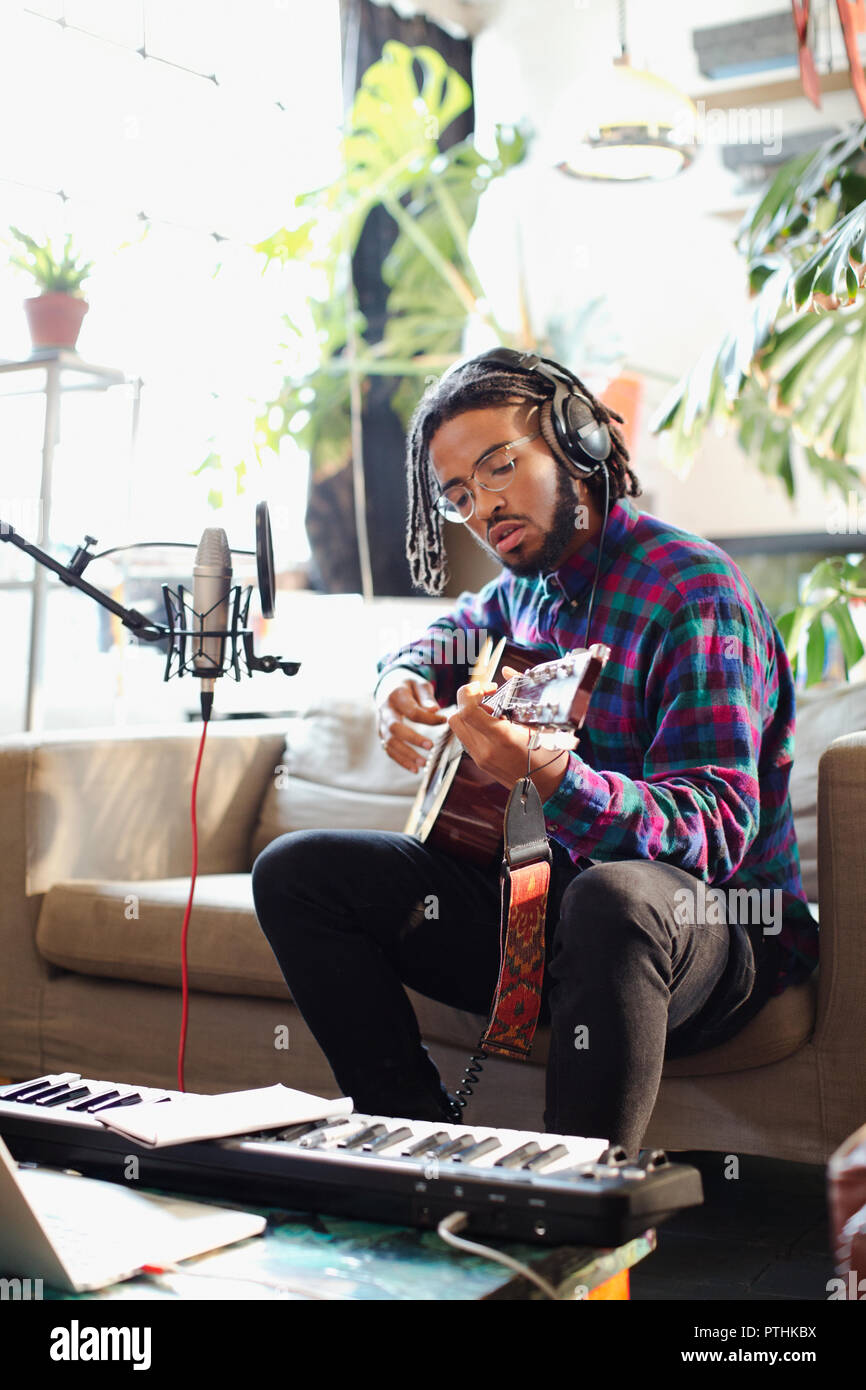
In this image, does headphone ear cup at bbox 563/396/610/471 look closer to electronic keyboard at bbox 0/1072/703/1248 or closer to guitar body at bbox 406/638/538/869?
guitar body at bbox 406/638/538/869

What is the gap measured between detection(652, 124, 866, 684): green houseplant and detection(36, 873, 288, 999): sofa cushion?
3.59 ft

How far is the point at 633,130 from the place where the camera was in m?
3.56

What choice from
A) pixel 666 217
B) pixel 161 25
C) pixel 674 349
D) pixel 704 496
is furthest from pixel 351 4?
pixel 704 496

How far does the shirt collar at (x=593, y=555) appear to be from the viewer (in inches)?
64.7

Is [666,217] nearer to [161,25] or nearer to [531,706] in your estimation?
[161,25]

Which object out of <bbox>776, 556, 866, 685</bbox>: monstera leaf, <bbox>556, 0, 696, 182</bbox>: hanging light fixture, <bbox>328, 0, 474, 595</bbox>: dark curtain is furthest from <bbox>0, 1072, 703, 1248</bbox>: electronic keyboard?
<bbox>328, 0, 474, 595</bbox>: dark curtain

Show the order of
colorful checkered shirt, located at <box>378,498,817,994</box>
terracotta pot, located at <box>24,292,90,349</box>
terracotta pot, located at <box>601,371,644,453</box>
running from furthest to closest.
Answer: terracotta pot, located at <box>601,371,644,453</box>
terracotta pot, located at <box>24,292,90,349</box>
colorful checkered shirt, located at <box>378,498,817,994</box>

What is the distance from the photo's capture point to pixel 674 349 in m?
4.99

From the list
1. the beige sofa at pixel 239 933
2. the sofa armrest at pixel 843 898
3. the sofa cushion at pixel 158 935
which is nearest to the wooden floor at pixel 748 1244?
the beige sofa at pixel 239 933

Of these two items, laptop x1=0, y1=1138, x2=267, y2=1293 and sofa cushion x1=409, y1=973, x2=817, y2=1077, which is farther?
sofa cushion x1=409, y1=973, x2=817, y2=1077

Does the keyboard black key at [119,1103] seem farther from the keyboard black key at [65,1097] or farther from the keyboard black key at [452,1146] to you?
the keyboard black key at [452,1146]

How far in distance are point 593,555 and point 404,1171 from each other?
94cm

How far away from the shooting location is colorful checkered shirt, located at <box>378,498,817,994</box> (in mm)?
1369
